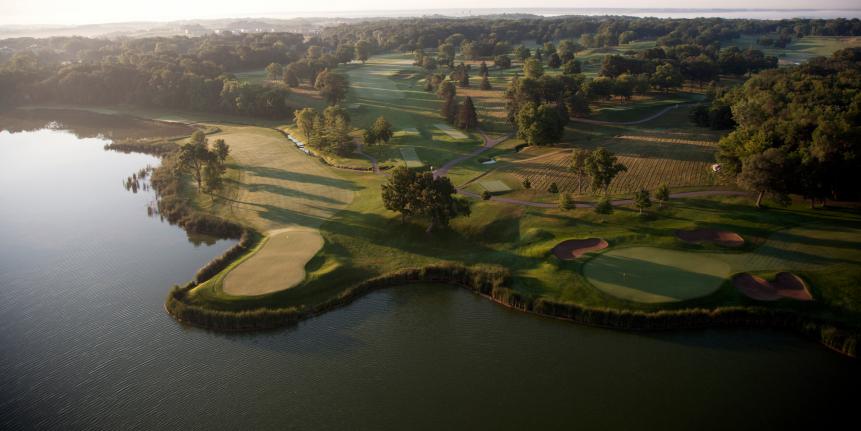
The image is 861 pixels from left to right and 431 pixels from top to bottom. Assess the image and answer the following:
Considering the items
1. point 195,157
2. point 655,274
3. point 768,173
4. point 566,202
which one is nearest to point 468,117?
point 566,202

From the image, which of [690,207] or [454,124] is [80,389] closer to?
[690,207]

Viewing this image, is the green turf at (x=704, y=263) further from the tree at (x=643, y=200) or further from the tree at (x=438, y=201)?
the tree at (x=438, y=201)

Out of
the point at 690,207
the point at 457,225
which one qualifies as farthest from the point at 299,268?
the point at 690,207

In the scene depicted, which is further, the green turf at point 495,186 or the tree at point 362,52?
the tree at point 362,52

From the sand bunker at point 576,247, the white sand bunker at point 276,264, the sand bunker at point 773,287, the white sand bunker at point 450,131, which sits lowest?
the white sand bunker at point 276,264

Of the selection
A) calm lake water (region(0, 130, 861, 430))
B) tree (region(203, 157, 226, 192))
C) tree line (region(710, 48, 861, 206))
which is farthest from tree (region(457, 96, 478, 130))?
calm lake water (region(0, 130, 861, 430))

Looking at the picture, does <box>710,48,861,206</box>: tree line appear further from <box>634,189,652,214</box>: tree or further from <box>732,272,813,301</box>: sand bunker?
<box>732,272,813,301</box>: sand bunker

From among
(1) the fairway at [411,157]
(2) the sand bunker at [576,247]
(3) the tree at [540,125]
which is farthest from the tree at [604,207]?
(1) the fairway at [411,157]

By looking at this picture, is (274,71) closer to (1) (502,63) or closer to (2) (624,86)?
(1) (502,63)
